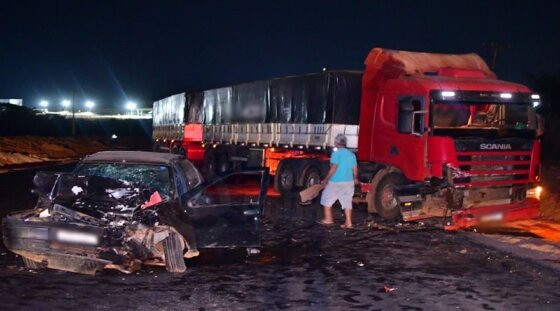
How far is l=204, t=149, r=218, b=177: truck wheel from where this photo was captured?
26.1m

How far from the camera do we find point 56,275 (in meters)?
8.11

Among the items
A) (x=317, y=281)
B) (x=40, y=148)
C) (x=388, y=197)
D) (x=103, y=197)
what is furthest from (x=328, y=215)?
(x=40, y=148)

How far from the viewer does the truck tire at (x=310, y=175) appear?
18.3 m

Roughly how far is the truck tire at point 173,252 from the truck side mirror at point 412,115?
6.29 metres

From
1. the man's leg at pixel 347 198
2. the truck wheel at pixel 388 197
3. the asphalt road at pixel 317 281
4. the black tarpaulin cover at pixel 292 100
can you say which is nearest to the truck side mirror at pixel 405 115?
the truck wheel at pixel 388 197

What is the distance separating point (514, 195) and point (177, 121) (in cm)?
2126

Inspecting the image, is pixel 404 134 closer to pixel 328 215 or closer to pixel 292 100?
pixel 328 215

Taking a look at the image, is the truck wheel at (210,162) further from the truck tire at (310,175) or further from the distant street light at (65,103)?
the distant street light at (65,103)

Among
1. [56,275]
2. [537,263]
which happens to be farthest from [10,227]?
[537,263]

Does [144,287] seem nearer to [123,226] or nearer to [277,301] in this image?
[123,226]

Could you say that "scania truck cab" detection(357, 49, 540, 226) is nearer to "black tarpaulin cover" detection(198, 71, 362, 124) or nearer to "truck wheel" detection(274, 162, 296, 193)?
"black tarpaulin cover" detection(198, 71, 362, 124)

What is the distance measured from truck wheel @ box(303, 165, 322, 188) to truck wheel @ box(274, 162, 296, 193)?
54 centimetres

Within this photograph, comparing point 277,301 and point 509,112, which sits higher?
point 509,112

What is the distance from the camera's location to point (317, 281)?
323 inches
